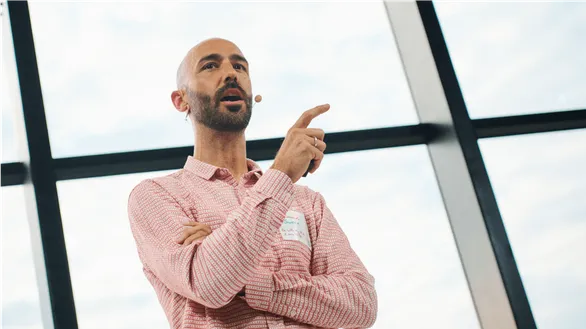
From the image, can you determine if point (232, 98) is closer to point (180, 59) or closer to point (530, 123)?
point (180, 59)

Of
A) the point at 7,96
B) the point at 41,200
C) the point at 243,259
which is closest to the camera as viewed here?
the point at 243,259

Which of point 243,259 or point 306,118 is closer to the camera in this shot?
point 243,259

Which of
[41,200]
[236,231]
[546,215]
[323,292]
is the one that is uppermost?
[41,200]

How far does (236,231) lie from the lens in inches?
56.8

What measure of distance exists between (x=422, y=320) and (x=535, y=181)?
0.63 m

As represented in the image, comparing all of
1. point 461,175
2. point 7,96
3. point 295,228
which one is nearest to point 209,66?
point 295,228

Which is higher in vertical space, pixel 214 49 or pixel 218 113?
pixel 214 49

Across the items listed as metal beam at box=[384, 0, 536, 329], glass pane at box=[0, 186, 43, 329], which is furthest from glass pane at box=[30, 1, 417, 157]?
glass pane at box=[0, 186, 43, 329]

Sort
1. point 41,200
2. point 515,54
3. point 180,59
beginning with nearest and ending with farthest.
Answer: point 41,200, point 180,59, point 515,54

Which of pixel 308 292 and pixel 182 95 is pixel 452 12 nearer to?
pixel 182 95

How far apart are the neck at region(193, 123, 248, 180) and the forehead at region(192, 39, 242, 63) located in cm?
17

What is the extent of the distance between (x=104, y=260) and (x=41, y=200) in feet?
0.75

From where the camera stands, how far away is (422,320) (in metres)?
2.31

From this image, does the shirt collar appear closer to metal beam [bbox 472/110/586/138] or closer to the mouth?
the mouth
